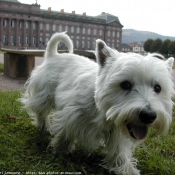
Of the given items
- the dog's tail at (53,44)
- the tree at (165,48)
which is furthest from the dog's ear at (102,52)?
the tree at (165,48)

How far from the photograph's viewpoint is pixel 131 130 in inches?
94.1

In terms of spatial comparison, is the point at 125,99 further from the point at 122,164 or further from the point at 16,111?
the point at 16,111

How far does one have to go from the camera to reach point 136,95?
7.48 feet

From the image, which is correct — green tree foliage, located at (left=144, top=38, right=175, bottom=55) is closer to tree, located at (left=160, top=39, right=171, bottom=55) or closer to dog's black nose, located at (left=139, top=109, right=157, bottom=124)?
tree, located at (left=160, top=39, right=171, bottom=55)

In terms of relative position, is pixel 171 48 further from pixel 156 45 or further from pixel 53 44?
pixel 53 44

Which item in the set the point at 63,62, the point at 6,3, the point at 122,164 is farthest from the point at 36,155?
the point at 6,3

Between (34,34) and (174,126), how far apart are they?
7656 cm

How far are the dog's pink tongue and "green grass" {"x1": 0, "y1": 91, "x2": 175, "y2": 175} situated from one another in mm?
647

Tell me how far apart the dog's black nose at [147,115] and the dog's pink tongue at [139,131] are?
0.19 metres

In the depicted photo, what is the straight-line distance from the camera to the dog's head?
219cm

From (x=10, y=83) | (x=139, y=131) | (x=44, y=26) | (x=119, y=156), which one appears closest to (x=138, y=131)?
(x=139, y=131)

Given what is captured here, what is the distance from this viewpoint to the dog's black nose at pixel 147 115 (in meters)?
2.13

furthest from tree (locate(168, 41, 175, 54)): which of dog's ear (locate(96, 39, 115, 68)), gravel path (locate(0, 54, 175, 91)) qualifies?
dog's ear (locate(96, 39, 115, 68))

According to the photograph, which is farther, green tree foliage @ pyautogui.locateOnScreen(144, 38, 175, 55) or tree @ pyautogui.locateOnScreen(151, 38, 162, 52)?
tree @ pyautogui.locateOnScreen(151, 38, 162, 52)
